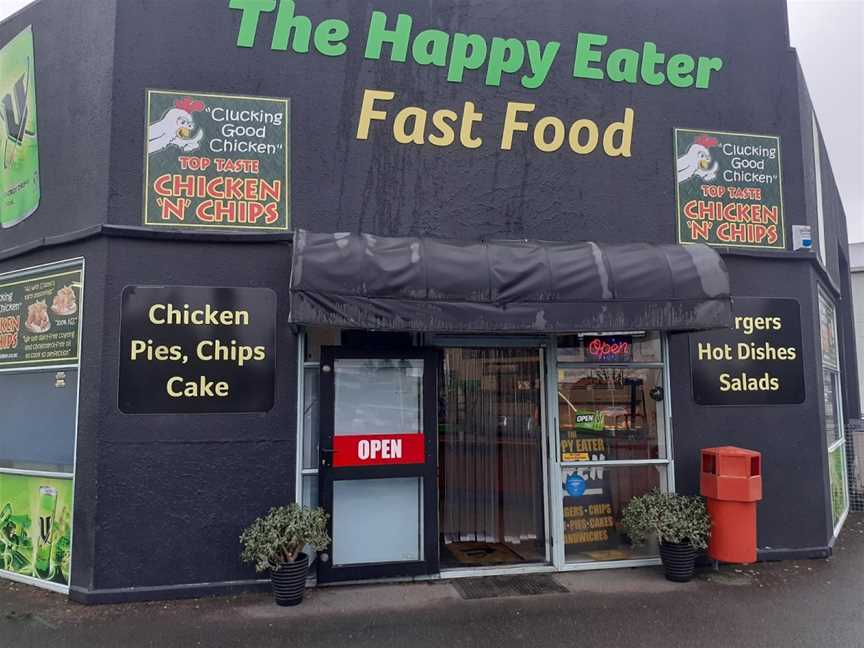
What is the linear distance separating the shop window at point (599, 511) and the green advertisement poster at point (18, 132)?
6015 mm

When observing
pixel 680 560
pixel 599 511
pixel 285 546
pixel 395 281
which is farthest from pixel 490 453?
pixel 395 281

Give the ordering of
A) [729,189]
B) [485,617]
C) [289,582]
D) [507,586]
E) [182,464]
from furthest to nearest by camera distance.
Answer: [729,189]
[507,586]
[182,464]
[289,582]
[485,617]

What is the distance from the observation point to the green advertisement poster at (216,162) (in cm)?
591

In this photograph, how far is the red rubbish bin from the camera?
5984 millimetres

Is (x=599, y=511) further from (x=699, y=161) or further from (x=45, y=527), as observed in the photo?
(x=45, y=527)

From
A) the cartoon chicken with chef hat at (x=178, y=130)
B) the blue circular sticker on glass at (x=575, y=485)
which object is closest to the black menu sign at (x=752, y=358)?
the blue circular sticker on glass at (x=575, y=485)

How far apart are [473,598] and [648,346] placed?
2993mm

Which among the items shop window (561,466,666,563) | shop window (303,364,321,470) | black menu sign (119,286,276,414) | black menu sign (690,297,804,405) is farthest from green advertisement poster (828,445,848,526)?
black menu sign (119,286,276,414)

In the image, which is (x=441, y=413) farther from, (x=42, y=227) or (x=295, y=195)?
(x=42, y=227)

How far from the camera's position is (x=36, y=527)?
6.07 meters

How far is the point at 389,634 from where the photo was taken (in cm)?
488

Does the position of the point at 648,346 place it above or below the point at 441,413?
above

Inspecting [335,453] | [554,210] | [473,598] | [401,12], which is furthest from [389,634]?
[401,12]

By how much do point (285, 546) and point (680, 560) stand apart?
353cm
